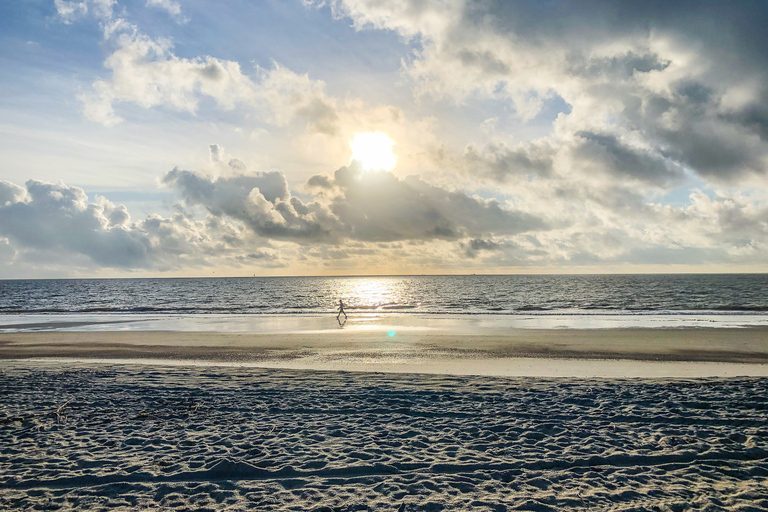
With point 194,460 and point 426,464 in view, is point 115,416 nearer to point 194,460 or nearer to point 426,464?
point 194,460

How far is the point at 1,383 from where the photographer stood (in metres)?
13.9

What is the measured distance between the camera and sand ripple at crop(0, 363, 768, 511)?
21.7 feet

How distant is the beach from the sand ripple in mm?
40

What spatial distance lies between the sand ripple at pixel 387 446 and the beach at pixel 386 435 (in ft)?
0.13

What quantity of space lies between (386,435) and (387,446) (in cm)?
63

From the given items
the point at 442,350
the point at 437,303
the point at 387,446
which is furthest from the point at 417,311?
the point at 387,446

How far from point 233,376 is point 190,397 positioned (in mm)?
3092

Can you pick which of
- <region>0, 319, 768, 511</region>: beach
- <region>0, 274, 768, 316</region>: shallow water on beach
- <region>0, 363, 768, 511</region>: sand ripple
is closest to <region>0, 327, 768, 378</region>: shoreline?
<region>0, 319, 768, 511</region>: beach

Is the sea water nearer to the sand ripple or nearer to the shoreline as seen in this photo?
the shoreline

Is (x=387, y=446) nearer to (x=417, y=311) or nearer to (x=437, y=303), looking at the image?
(x=417, y=311)

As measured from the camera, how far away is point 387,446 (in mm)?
8570

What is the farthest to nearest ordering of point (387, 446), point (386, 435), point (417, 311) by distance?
point (417, 311)
point (386, 435)
point (387, 446)

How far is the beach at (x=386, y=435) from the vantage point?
6.68 metres

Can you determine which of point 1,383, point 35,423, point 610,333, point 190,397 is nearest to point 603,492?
point 190,397
